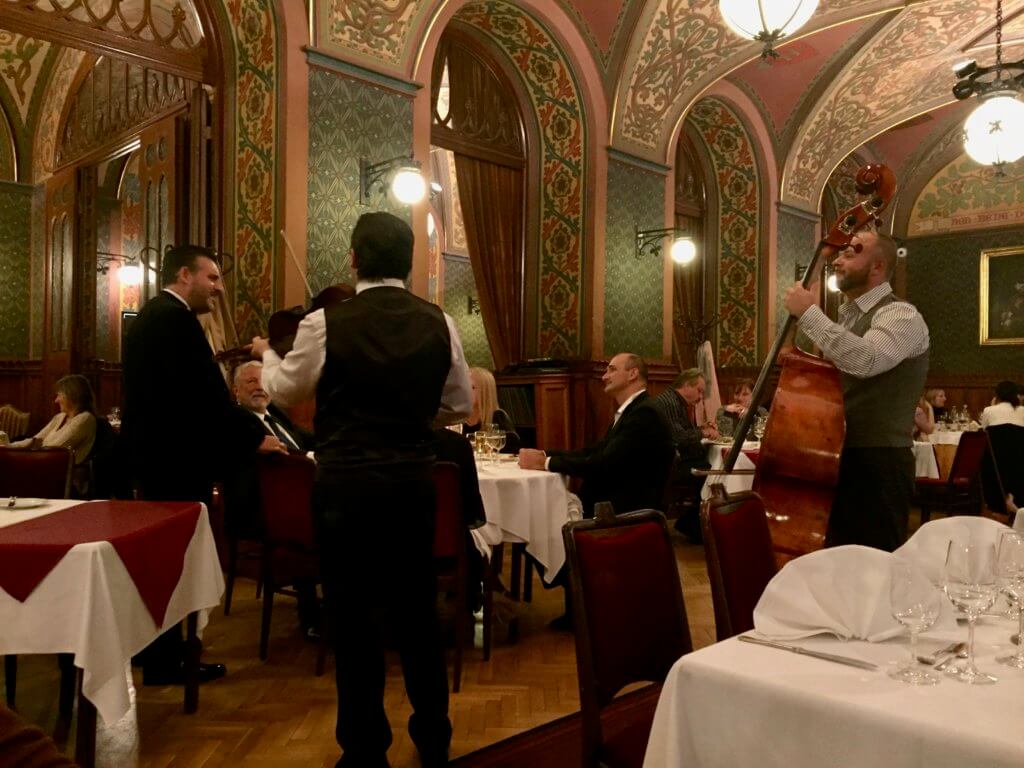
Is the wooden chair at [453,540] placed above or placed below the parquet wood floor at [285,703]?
above

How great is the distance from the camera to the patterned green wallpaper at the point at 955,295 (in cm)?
1131

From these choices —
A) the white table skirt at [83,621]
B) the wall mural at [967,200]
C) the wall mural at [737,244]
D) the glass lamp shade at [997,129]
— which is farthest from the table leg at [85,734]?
the wall mural at [967,200]

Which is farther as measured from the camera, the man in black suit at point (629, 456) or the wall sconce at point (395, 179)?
the wall sconce at point (395, 179)

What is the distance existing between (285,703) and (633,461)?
163 centimetres

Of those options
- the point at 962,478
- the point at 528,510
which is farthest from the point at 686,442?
the point at 528,510

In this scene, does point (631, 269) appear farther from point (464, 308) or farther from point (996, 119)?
point (464, 308)

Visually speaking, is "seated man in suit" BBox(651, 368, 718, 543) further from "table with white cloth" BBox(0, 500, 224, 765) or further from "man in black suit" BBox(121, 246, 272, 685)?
"table with white cloth" BBox(0, 500, 224, 765)

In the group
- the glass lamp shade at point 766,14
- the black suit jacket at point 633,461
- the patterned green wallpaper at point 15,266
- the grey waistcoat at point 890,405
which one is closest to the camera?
the grey waistcoat at point 890,405

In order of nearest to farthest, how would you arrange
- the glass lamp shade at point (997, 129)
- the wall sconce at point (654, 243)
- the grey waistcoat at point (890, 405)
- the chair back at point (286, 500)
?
the grey waistcoat at point (890, 405) < the chair back at point (286, 500) < the glass lamp shade at point (997, 129) < the wall sconce at point (654, 243)

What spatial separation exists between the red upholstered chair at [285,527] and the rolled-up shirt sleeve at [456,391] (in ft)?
2.96

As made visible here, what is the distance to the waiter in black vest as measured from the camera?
7.04 ft

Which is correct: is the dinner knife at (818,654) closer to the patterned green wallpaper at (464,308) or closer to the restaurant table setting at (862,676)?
the restaurant table setting at (862,676)

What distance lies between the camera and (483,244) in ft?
25.1

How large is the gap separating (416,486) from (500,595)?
241 cm
